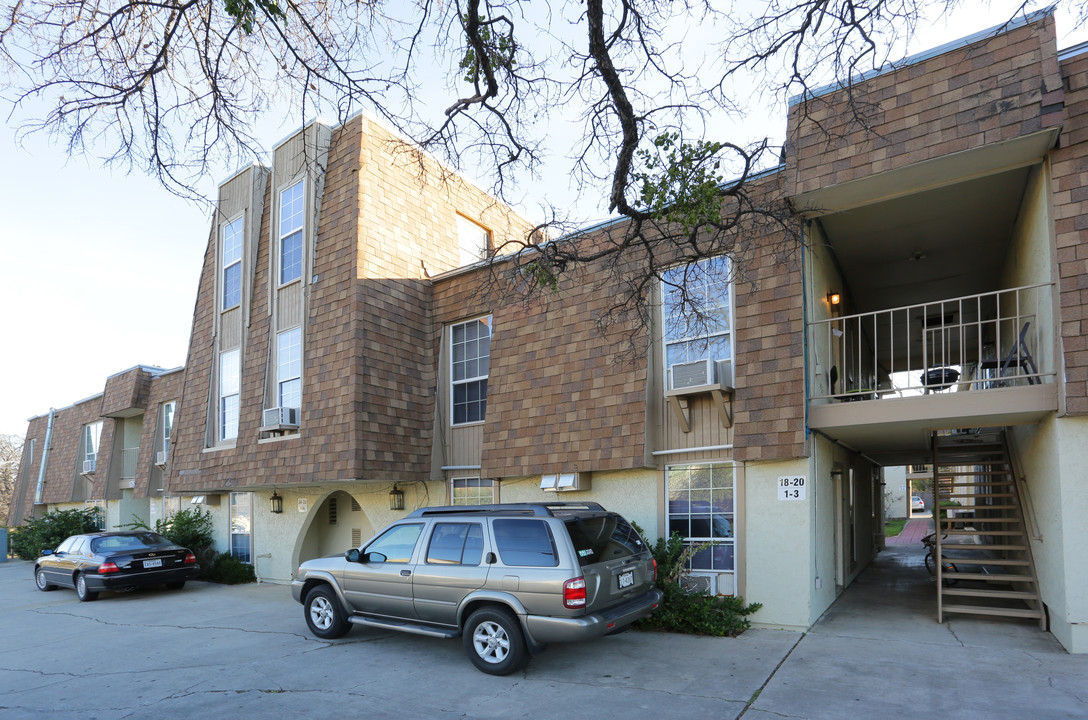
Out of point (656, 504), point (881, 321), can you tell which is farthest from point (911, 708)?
point (881, 321)

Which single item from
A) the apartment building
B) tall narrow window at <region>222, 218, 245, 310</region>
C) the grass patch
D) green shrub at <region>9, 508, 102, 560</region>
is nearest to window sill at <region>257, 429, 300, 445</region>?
the apartment building

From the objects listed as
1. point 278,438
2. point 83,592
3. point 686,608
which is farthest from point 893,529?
point 83,592

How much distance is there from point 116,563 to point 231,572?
224 cm

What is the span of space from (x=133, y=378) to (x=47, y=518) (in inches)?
214

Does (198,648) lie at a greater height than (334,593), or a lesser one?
lesser

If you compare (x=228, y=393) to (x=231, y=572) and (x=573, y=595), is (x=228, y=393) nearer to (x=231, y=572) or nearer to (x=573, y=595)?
(x=231, y=572)

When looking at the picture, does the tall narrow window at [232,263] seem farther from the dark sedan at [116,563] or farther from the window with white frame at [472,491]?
the window with white frame at [472,491]

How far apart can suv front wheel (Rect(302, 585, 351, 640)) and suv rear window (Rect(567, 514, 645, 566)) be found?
3.46 metres

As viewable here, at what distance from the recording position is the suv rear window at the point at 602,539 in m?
6.93

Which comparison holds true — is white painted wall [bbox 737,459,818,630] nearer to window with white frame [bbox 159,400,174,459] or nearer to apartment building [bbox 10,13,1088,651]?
apartment building [bbox 10,13,1088,651]

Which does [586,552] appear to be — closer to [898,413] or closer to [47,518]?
[898,413]

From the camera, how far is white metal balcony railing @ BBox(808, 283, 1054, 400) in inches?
322

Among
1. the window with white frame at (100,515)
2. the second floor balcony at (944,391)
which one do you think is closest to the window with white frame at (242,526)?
the window with white frame at (100,515)

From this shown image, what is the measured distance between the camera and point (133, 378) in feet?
66.7
